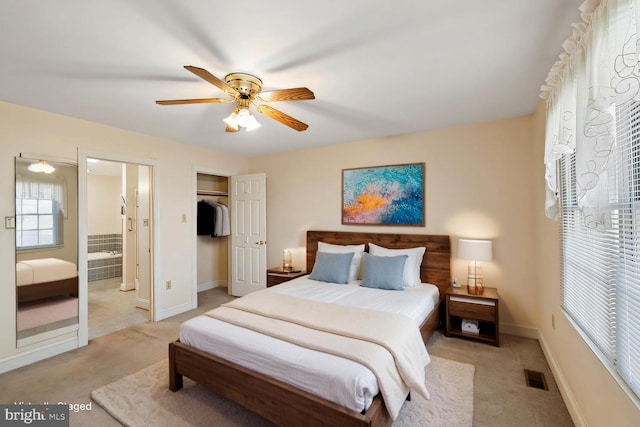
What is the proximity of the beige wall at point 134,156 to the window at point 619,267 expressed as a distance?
14.2 feet

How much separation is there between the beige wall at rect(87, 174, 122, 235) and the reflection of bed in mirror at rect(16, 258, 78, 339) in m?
4.36

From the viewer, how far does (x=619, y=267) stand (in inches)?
53.1

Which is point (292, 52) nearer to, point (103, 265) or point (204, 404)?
point (204, 404)

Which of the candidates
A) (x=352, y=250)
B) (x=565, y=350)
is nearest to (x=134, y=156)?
(x=352, y=250)

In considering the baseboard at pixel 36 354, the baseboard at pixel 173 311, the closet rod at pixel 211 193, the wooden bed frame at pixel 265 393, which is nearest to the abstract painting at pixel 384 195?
the wooden bed frame at pixel 265 393

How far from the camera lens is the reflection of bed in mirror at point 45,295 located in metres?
2.67

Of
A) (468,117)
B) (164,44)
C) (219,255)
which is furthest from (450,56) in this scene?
(219,255)

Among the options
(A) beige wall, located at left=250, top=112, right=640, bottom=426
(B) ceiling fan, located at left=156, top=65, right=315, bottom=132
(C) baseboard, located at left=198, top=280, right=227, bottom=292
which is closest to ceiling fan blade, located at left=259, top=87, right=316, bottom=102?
(B) ceiling fan, located at left=156, top=65, right=315, bottom=132

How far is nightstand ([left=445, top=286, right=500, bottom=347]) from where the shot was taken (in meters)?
2.87

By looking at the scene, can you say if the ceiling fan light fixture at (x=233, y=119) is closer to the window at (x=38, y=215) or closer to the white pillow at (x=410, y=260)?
the window at (x=38, y=215)

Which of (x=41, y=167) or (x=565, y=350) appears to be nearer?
(x=565, y=350)

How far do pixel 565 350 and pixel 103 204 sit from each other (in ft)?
28.2

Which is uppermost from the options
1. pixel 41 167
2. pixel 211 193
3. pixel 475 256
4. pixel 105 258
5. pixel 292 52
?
pixel 292 52

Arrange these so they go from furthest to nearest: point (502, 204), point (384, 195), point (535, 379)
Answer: point (384, 195) → point (502, 204) → point (535, 379)
